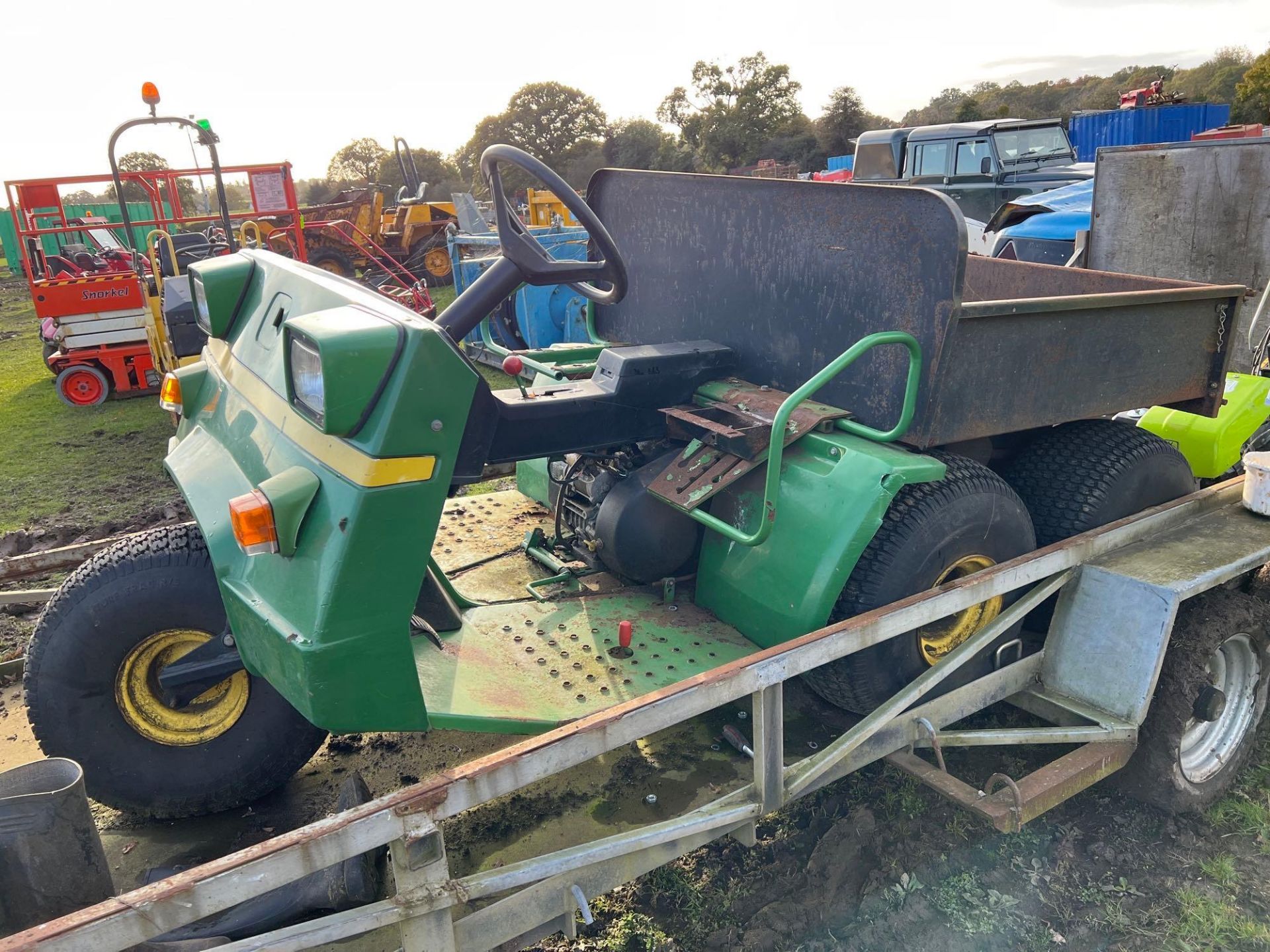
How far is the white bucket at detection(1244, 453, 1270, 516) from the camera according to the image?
305cm

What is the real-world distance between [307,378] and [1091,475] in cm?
248

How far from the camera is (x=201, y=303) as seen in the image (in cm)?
294

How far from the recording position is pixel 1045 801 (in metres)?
2.46

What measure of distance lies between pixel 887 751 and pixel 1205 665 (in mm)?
1004

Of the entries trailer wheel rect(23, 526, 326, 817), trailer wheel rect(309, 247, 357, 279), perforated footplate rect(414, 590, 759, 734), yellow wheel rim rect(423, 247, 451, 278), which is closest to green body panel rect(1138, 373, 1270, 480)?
perforated footplate rect(414, 590, 759, 734)

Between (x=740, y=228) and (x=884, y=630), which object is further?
(x=740, y=228)

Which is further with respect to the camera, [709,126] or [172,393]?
[709,126]

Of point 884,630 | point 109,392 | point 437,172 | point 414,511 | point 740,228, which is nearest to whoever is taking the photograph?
point 414,511

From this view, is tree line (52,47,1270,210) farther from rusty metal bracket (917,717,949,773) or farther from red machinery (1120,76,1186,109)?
rusty metal bracket (917,717,949,773)

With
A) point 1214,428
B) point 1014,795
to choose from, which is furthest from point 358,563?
point 1214,428

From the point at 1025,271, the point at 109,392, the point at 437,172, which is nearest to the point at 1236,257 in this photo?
the point at 1025,271

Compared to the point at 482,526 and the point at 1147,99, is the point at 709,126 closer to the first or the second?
the point at 1147,99

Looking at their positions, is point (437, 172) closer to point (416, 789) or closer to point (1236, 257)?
point (1236, 257)

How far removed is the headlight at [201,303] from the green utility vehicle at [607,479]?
0.02 meters
